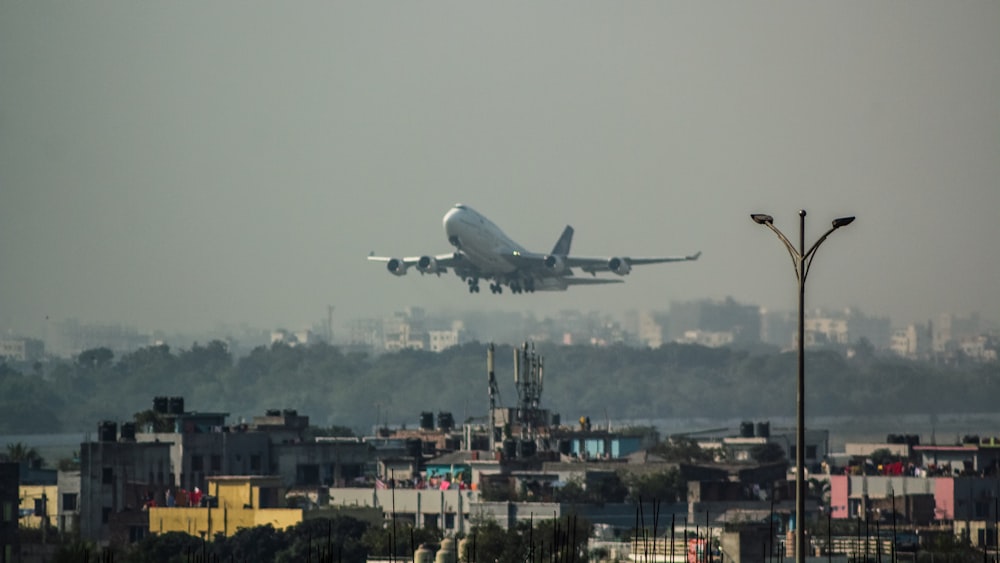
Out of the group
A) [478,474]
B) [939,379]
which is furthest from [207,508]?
[939,379]

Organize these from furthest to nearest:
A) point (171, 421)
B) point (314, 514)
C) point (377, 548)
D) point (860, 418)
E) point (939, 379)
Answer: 1. point (939, 379)
2. point (860, 418)
3. point (171, 421)
4. point (314, 514)
5. point (377, 548)

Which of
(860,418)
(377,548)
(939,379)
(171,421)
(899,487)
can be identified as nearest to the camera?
(377,548)

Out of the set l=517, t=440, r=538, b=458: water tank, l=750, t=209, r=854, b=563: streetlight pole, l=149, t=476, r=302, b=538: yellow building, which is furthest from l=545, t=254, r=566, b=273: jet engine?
l=750, t=209, r=854, b=563: streetlight pole

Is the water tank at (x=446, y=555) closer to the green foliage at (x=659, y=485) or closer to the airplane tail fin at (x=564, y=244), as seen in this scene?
the green foliage at (x=659, y=485)

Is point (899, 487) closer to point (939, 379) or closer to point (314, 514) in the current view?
point (314, 514)

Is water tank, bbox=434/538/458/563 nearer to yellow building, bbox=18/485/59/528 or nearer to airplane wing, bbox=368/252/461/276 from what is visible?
yellow building, bbox=18/485/59/528

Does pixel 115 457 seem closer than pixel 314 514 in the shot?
No

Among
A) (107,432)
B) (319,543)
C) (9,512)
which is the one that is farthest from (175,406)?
(319,543)
